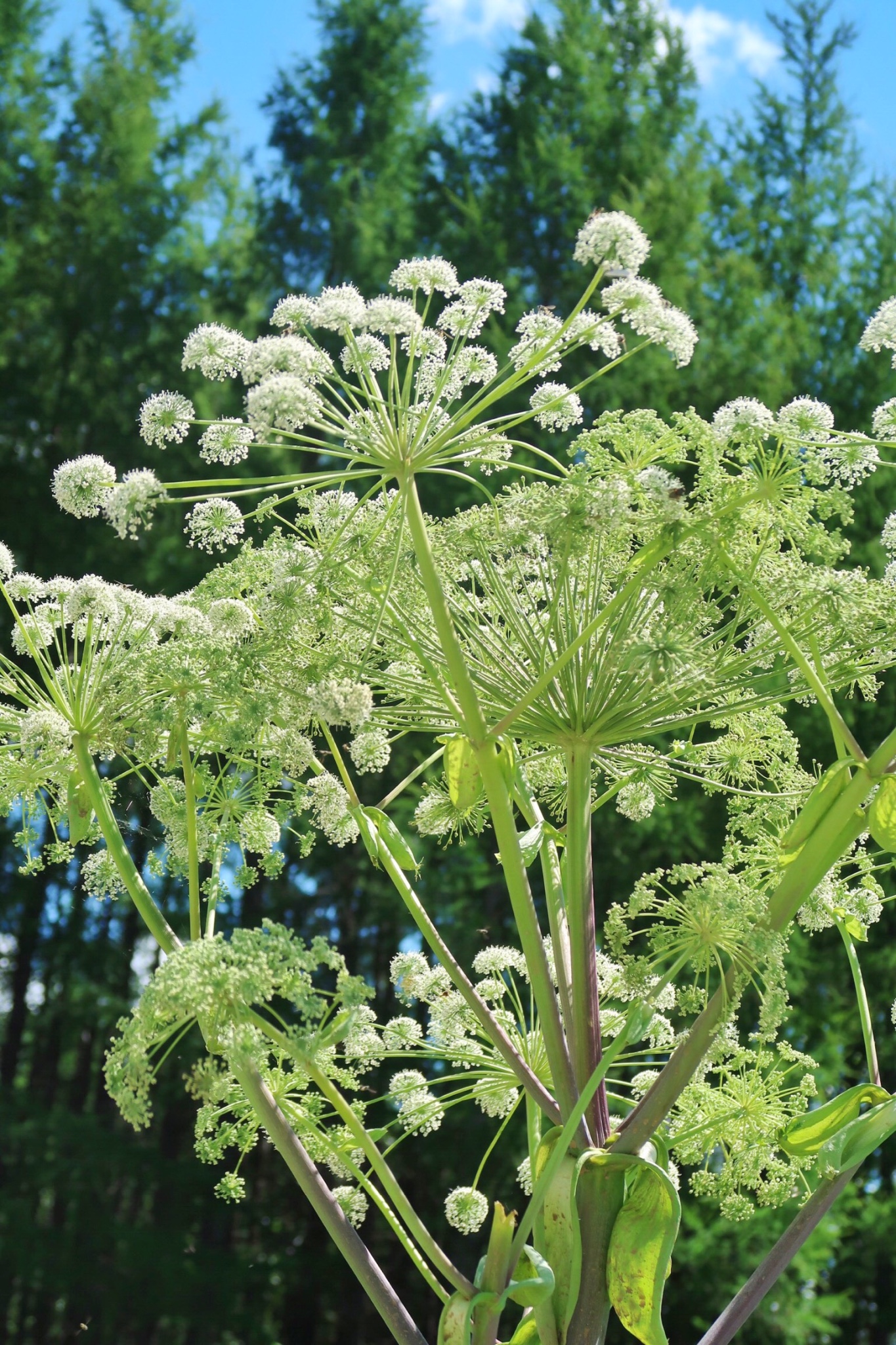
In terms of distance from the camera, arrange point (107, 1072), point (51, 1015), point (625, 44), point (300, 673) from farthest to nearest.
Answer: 1. point (625, 44)
2. point (51, 1015)
3. point (300, 673)
4. point (107, 1072)

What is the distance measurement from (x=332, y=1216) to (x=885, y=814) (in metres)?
1.30

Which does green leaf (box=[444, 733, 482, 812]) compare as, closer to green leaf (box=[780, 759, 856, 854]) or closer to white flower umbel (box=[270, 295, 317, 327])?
green leaf (box=[780, 759, 856, 854])

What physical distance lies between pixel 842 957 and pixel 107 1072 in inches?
358

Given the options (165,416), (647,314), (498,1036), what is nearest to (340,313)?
(165,416)

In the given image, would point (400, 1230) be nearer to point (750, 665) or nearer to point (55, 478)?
point (750, 665)

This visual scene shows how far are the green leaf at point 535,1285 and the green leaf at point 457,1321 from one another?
14cm

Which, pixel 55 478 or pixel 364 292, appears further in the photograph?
pixel 364 292

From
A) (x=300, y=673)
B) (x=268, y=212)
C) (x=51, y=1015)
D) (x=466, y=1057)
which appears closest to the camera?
(x=300, y=673)

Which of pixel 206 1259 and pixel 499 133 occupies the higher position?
pixel 499 133

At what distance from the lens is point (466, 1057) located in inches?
116

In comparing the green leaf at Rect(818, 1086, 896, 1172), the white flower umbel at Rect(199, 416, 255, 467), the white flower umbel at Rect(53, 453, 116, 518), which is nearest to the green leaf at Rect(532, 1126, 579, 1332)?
the green leaf at Rect(818, 1086, 896, 1172)

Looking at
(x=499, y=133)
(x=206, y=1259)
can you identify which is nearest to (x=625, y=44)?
(x=499, y=133)

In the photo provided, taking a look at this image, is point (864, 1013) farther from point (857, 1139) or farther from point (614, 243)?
point (614, 243)

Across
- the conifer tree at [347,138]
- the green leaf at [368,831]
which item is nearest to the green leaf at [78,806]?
the green leaf at [368,831]
